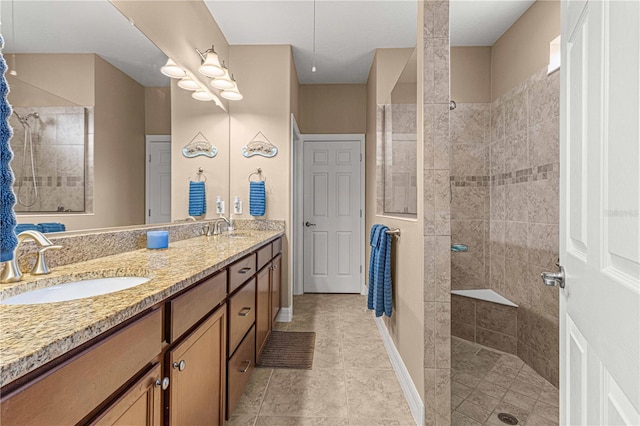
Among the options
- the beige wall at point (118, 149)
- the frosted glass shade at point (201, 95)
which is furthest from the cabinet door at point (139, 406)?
the frosted glass shade at point (201, 95)

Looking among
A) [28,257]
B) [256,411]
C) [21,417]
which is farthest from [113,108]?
[256,411]

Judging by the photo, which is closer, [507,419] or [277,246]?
[507,419]

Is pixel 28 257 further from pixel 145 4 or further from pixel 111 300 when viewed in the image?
pixel 145 4

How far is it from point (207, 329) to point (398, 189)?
165cm

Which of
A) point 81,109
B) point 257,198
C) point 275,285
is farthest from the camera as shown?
point 257,198

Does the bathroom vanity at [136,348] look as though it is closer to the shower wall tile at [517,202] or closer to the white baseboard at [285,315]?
the white baseboard at [285,315]

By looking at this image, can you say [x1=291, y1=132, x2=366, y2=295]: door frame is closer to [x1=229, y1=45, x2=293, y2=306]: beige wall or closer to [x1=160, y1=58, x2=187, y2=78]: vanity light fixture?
[x1=229, y1=45, x2=293, y2=306]: beige wall

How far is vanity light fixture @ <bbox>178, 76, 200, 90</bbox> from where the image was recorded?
7.07ft

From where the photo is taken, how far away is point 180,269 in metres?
1.09

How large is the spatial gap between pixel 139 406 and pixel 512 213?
2.81 meters

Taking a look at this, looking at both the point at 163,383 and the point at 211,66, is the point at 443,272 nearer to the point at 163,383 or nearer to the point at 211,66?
the point at 163,383

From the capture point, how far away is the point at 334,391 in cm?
187

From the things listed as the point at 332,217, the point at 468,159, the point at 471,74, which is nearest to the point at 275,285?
the point at 332,217

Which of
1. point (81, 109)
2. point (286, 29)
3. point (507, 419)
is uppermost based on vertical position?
point (286, 29)
